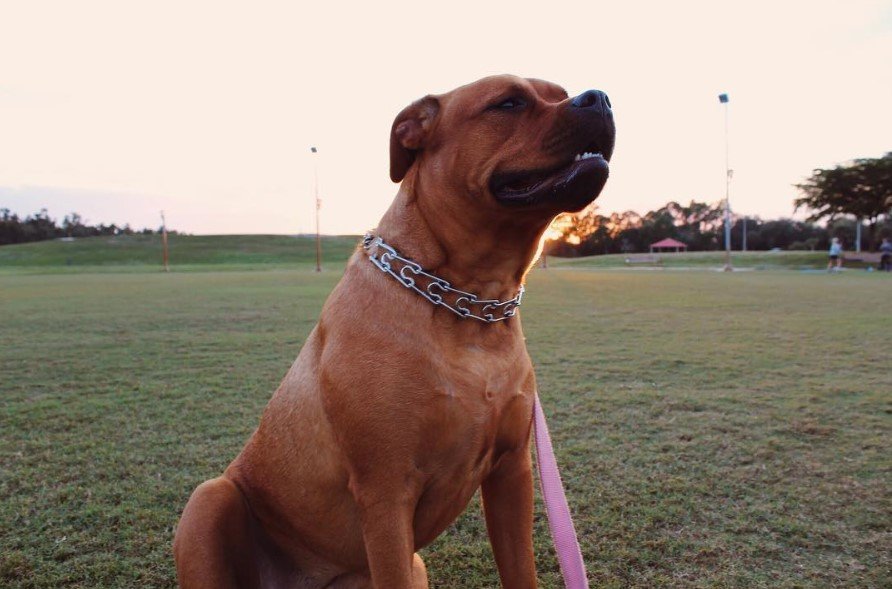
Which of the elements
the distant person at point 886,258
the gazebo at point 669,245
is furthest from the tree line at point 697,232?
the distant person at point 886,258

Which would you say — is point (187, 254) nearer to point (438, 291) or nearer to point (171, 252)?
point (171, 252)

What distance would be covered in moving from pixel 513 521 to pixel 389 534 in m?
0.47

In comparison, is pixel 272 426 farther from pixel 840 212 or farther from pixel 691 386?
pixel 840 212

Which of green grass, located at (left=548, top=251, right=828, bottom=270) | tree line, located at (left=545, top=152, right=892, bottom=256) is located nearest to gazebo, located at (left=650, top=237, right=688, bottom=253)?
tree line, located at (left=545, top=152, right=892, bottom=256)

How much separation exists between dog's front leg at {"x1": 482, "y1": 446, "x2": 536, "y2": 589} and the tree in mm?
40381

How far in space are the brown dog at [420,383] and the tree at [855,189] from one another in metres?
40.2

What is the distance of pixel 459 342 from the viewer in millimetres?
1654

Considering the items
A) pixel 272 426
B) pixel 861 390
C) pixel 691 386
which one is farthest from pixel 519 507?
pixel 861 390

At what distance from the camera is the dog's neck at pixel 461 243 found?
1753mm

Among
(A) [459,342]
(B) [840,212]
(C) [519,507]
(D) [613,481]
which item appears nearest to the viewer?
(A) [459,342]

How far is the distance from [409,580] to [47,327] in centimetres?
905

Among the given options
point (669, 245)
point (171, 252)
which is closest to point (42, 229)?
point (171, 252)

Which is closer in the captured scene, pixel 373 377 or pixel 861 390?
pixel 373 377

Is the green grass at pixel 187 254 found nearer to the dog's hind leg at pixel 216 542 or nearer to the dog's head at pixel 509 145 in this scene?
the dog's head at pixel 509 145
